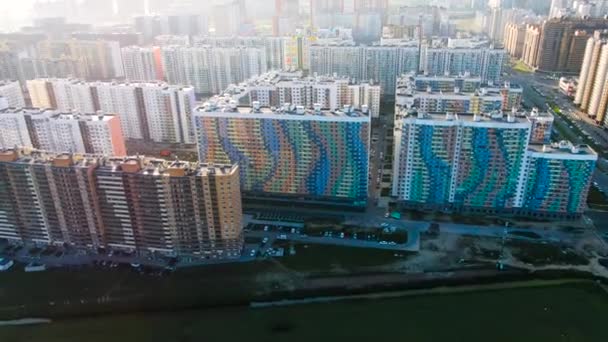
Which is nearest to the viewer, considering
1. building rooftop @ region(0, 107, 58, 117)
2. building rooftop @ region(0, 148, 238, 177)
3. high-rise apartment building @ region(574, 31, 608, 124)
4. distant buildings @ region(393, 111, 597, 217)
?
building rooftop @ region(0, 148, 238, 177)

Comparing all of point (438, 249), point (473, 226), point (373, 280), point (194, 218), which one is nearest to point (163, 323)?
point (194, 218)

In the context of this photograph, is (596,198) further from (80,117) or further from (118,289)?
(80,117)

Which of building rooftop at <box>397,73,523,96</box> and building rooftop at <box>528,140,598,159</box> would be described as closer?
building rooftop at <box>528,140,598,159</box>

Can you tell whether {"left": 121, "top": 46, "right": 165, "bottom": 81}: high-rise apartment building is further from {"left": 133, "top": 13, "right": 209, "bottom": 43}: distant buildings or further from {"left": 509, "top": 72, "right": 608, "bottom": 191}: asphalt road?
{"left": 509, "top": 72, "right": 608, "bottom": 191}: asphalt road

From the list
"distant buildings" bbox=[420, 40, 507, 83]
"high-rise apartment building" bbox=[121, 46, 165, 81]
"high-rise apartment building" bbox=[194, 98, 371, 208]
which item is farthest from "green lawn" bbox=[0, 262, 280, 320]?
"high-rise apartment building" bbox=[121, 46, 165, 81]

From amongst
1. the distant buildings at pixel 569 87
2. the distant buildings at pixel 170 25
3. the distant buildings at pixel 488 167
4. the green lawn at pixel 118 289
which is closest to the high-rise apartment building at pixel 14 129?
the green lawn at pixel 118 289

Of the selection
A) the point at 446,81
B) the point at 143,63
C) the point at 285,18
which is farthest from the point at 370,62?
the point at 285,18

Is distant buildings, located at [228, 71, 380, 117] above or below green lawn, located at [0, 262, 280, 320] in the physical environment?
above
